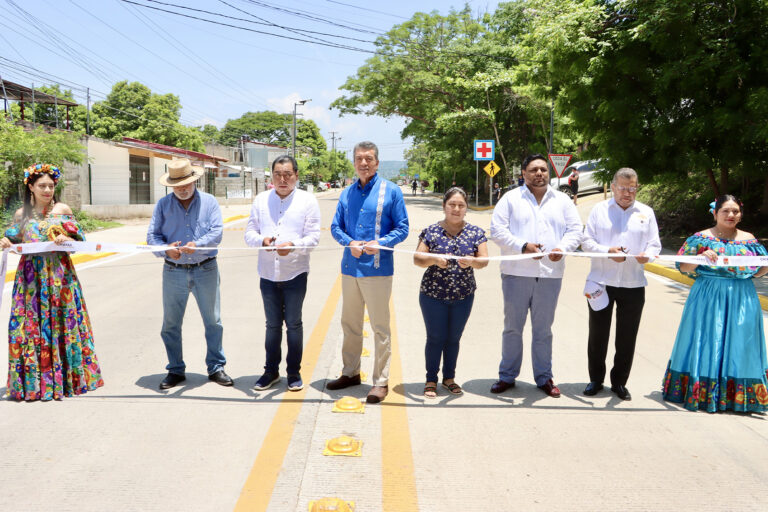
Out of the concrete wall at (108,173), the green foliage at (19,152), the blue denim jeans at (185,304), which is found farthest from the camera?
the concrete wall at (108,173)

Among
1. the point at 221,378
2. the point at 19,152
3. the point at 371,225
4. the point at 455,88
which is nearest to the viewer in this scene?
the point at 371,225

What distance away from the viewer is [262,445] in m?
4.08

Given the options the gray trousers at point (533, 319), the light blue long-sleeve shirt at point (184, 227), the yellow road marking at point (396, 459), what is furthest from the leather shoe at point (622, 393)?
the light blue long-sleeve shirt at point (184, 227)

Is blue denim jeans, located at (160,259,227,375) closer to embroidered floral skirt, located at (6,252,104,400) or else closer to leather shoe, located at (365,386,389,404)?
embroidered floral skirt, located at (6,252,104,400)

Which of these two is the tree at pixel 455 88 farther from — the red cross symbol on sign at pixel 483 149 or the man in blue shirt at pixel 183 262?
the man in blue shirt at pixel 183 262

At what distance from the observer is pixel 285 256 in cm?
503

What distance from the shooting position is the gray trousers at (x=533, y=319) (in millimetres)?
5109

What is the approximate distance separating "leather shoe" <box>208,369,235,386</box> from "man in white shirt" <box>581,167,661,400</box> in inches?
116

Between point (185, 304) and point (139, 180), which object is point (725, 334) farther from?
point (139, 180)

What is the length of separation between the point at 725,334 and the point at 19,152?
18.7 m

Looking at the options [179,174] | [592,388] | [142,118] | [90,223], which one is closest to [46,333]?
[179,174]

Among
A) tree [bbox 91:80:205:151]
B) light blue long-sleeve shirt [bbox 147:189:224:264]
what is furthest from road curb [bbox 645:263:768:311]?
tree [bbox 91:80:205:151]

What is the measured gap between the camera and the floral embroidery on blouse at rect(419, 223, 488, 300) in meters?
4.98

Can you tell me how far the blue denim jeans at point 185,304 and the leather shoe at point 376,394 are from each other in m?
1.38
